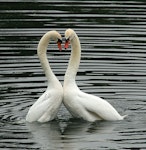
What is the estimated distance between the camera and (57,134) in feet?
56.9

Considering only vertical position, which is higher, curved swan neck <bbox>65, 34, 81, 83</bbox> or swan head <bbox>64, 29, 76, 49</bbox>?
swan head <bbox>64, 29, 76, 49</bbox>

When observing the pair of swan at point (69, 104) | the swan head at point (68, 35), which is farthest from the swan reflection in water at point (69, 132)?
the swan head at point (68, 35)

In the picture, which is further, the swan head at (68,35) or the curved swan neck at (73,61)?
the curved swan neck at (73,61)

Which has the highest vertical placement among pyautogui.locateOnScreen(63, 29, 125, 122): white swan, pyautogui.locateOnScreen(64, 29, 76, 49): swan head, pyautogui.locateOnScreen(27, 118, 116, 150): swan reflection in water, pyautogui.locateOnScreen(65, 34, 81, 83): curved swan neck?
pyautogui.locateOnScreen(64, 29, 76, 49): swan head

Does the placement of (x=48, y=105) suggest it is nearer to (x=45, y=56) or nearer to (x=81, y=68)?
(x=45, y=56)

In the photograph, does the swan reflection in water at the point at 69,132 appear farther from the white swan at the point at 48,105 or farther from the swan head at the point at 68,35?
the swan head at the point at 68,35

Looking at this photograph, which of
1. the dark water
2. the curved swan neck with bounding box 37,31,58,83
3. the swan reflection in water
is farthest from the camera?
the curved swan neck with bounding box 37,31,58,83

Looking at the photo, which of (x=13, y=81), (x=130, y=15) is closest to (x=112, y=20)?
(x=130, y=15)

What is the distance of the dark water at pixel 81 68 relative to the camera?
55.7 feet

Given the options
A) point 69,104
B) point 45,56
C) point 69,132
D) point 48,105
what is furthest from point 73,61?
point 69,132

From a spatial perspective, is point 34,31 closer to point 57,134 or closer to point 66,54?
point 66,54

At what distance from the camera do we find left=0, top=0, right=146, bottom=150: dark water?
55.7 feet

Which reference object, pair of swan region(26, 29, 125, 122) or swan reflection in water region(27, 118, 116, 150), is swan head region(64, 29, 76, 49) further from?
swan reflection in water region(27, 118, 116, 150)

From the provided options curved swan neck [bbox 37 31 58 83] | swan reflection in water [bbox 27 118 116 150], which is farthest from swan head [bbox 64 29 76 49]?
swan reflection in water [bbox 27 118 116 150]
